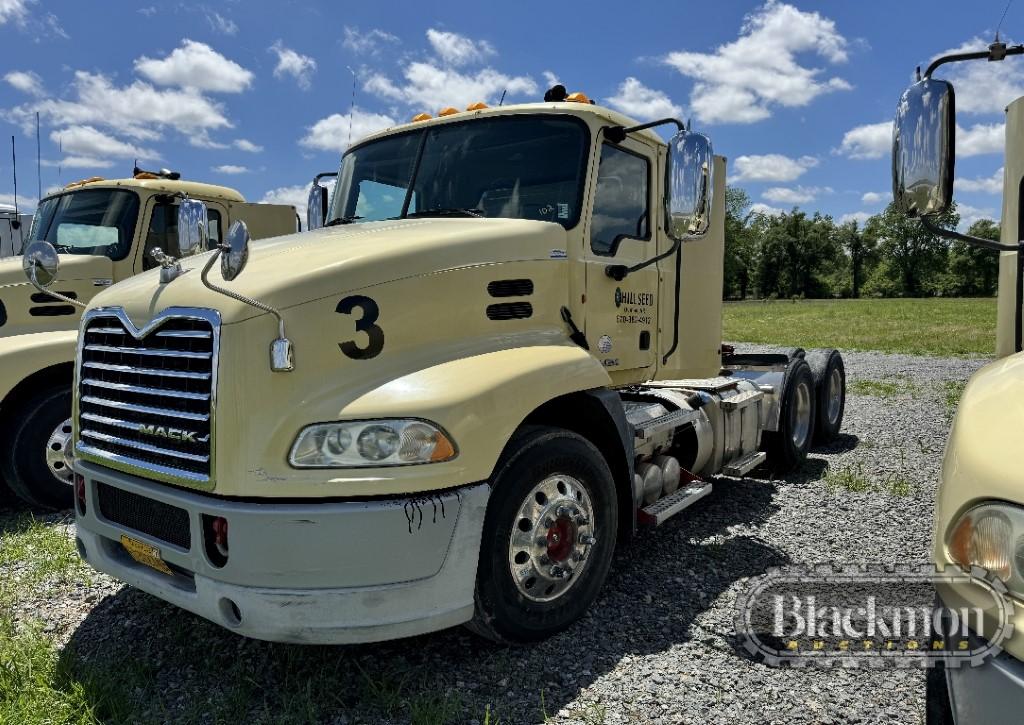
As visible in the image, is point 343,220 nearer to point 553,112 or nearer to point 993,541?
point 553,112

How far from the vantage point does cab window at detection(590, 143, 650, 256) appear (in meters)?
4.38

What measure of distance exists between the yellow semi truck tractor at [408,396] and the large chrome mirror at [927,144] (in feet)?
4.02

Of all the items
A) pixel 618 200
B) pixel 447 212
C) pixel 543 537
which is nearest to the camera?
pixel 543 537

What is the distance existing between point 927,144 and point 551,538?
229cm

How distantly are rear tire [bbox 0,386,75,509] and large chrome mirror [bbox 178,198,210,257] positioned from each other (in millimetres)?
2196

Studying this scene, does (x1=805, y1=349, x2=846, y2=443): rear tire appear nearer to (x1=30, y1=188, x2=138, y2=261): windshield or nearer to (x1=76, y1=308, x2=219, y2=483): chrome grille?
(x1=76, y1=308, x2=219, y2=483): chrome grille

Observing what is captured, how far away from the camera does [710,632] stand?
3717 mm

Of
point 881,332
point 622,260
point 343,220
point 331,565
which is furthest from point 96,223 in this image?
point 881,332

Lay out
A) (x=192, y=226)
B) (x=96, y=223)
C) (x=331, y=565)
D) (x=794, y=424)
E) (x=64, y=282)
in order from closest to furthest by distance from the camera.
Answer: (x=331, y=565) → (x=192, y=226) → (x=64, y=282) → (x=96, y=223) → (x=794, y=424)

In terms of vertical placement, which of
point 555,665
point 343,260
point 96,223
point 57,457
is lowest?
point 555,665

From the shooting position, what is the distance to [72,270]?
21.1 feet

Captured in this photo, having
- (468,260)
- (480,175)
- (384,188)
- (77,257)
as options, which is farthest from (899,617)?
(77,257)

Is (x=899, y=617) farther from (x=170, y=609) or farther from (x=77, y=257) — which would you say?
(x=77, y=257)

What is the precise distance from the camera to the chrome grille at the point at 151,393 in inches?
119
